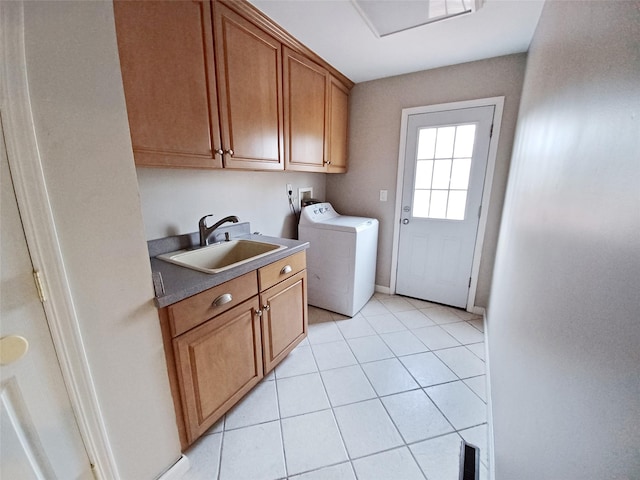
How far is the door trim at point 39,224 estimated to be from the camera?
23.8 inches

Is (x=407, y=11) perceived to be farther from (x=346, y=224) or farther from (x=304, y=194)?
(x=304, y=194)

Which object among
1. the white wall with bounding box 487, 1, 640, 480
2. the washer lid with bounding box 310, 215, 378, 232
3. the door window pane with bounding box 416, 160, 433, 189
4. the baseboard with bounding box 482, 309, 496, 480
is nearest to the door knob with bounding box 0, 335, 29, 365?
the white wall with bounding box 487, 1, 640, 480

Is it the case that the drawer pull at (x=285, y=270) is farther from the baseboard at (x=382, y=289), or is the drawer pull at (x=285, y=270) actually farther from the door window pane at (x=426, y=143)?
the door window pane at (x=426, y=143)

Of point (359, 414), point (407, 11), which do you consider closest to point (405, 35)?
point (407, 11)

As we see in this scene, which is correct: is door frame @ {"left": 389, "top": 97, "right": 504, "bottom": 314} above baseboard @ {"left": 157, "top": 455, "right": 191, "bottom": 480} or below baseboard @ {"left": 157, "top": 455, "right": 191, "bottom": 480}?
above

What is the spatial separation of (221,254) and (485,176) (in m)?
2.28

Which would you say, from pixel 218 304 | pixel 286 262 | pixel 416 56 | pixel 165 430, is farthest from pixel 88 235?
pixel 416 56

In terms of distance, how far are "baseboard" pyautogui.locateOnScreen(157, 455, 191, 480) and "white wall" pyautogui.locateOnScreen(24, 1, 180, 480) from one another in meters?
0.11

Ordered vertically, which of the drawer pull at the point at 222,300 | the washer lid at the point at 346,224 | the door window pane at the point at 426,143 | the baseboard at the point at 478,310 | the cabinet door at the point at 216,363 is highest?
the door window pane at the point at 426,143

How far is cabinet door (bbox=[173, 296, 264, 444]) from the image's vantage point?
43.7 inches

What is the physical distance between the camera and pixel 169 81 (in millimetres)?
1116

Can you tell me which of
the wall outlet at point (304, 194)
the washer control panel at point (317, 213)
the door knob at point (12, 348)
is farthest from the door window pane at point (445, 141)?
the door knob at point (12, 348)

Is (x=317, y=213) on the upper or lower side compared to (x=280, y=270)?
upper

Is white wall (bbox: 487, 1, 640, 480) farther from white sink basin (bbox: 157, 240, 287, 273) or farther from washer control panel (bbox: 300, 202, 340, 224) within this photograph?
washer control panel (bbox: 300, 202, 340, 224)
